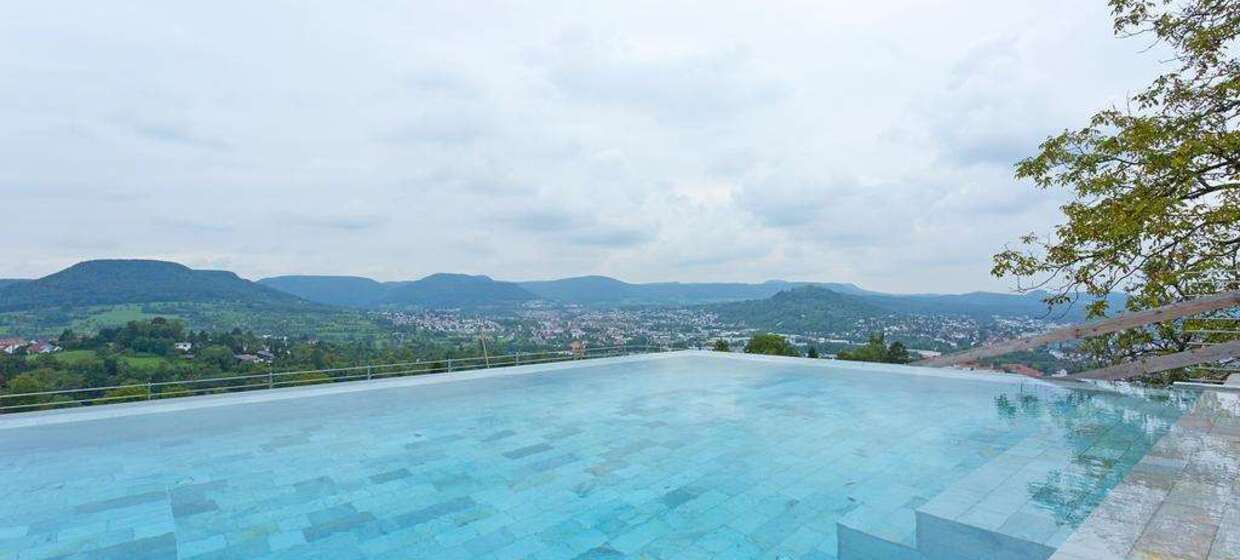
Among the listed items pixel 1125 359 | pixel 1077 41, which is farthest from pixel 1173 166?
pixel 1125 359

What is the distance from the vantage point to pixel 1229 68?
18.7 ft

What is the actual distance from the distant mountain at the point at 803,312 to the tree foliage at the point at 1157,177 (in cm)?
1676

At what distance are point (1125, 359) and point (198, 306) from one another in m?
35.1

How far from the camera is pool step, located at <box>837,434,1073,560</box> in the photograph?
10.2 ft

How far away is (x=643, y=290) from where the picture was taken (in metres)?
59.9

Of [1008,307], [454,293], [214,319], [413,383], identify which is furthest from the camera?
[454,293]

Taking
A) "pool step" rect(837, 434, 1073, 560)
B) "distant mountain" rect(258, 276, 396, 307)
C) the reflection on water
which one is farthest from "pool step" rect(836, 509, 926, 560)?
"distant mountain" rect(258, 276, 396, 307)

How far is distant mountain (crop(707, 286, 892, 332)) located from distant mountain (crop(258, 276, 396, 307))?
30.9 m

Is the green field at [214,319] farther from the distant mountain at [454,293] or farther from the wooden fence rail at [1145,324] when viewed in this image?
the wooden fence rail at [1145,324]

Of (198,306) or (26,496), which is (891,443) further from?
(198,306)

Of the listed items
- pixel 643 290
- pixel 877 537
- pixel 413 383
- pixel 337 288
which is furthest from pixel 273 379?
pixel 643 290

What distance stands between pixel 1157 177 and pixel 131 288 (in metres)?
38.6

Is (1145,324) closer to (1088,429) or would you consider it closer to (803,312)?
(1088,429)

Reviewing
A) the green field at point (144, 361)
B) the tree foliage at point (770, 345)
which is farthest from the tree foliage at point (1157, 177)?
the green field at point (144, 361)
